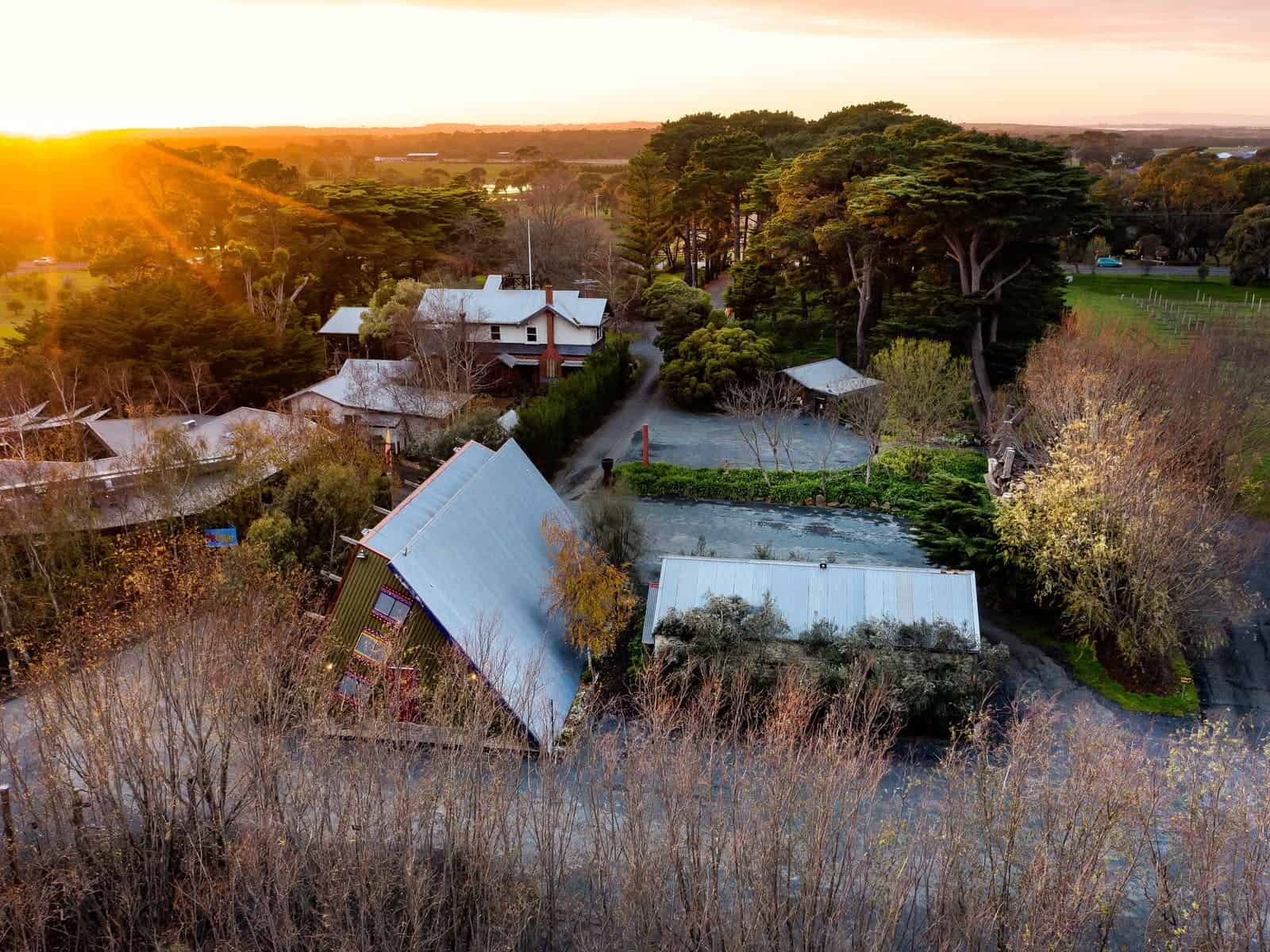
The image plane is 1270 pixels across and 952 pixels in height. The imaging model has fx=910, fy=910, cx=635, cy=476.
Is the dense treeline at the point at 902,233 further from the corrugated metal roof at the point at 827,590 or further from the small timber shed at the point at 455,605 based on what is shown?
the small timber shed at the point at 455,605

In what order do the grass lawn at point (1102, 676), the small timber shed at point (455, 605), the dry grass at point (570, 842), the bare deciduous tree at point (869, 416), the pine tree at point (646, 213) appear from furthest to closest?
the pine tree at point (646, 213)
the bare deciduous tree at point (869, 416)
the grass lawn at point (1102, 676)
the small timber shed at point (455, 605)
the dry grass at point (570, 842)

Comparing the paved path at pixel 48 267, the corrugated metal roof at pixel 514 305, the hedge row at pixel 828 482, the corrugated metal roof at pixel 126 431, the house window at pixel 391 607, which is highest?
the paved path at pixel 48 267

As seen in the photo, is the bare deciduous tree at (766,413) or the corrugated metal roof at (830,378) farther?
the corrugated metal roof at (830,378)

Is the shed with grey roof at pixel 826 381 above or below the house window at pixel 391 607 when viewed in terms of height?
below

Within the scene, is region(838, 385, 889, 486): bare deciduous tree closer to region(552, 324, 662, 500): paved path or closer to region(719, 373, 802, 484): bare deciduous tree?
region(719, 373, 802, 484): bare deciduous tree

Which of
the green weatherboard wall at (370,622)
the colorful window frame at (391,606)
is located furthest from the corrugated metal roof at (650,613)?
the colorful window frame at (391,606)

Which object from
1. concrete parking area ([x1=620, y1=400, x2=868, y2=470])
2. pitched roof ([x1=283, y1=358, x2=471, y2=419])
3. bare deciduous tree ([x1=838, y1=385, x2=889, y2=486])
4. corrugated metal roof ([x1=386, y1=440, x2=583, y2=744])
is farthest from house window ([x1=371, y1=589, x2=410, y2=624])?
concrete parking area ([x1=620, y1=400, x2=868, y2=470])

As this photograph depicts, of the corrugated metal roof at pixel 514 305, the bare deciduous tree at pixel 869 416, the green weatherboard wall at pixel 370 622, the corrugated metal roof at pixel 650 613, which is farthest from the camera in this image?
the corrugated metal roof at pixel 514 305
